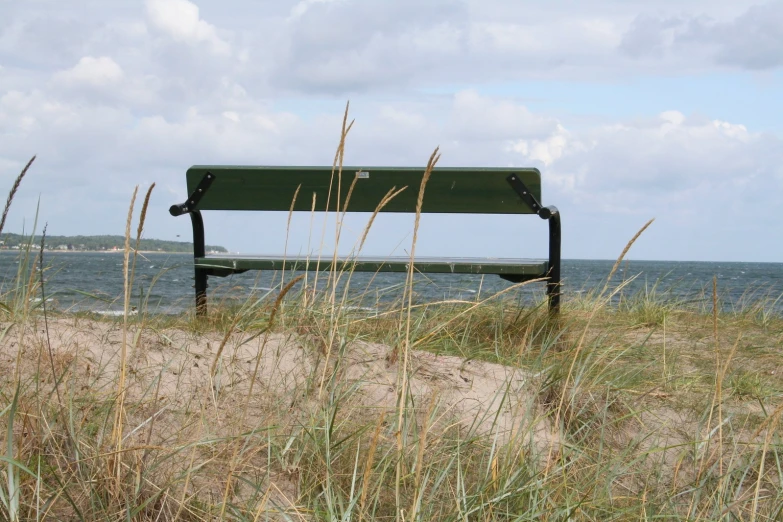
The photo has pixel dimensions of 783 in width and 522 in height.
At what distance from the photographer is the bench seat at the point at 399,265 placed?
393 cm

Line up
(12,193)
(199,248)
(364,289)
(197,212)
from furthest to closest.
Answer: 1. (199,248)
2. (197,212)
3. (364,289)
4. (12,193)

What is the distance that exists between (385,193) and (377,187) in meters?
0.06

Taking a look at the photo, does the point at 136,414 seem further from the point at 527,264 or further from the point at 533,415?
the point at 527,264

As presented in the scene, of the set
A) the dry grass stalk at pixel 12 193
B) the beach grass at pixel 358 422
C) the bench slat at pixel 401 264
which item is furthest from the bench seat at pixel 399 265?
the dry grass stalk at pixel 12 193

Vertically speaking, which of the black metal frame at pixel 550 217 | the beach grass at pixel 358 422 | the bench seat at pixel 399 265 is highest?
the black metal frame at pixel 550 217

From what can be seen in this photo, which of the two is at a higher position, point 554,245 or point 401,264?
point 554,245

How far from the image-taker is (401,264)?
398 cm

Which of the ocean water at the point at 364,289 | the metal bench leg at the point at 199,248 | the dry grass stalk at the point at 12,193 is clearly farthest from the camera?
the metal bench leg at the point at 199,248

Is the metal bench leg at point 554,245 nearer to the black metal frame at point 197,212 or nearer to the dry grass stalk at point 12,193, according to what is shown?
the black metal frame at point 197,212

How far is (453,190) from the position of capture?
13.7 feet

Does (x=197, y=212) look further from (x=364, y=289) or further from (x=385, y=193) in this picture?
(x=364, y=289)

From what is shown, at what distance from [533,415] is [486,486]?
718 millimetres

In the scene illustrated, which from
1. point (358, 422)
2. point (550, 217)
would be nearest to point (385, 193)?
point (550, 217)

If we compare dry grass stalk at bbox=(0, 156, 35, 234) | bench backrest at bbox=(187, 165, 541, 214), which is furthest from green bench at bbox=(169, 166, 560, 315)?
dry grass stalk at bbox=(0, 156, 35, 234)
